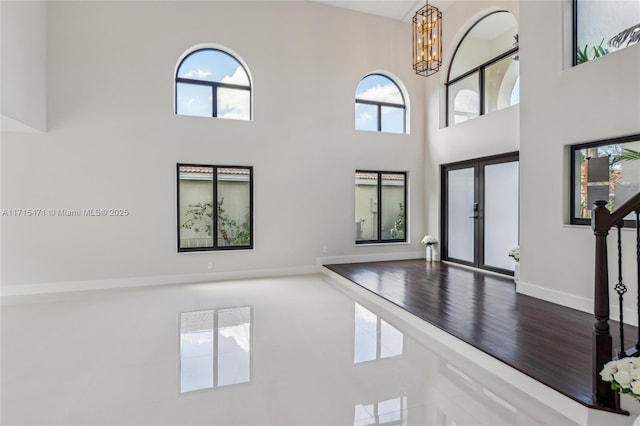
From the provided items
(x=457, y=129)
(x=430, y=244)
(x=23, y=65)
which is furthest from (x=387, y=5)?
(x=23, y=65)

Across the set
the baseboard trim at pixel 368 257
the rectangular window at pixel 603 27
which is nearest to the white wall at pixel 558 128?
the rectangular window at pixel 603 27

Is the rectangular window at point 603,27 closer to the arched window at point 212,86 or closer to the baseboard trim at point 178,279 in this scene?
the baseboard trim at point 178,279

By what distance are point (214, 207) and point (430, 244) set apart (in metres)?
4.35

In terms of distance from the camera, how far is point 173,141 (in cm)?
596

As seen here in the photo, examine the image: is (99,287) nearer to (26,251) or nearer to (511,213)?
(26,251)

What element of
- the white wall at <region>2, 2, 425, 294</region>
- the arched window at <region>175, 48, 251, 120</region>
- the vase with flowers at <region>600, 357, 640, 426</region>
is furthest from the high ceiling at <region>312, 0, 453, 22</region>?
the vase with flowers at <region>600, 357, 640, 426</region>

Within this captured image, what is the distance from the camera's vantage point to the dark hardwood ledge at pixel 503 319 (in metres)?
2.52

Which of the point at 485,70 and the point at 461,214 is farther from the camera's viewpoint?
the point at 461,214

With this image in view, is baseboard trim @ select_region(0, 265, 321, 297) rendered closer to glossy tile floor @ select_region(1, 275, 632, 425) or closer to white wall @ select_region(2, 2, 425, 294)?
white wall @ select_region(2, 2, 425, 294)

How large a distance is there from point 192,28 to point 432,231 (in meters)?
6.02

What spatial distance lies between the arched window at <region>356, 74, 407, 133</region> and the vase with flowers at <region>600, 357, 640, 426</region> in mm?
6038

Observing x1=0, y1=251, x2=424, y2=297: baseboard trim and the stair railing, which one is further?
x1=0, y1=251, x2=424, y2=297: baseboard trim

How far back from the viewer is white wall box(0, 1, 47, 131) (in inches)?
172

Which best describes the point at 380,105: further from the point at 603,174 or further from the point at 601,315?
the point at 601,315
